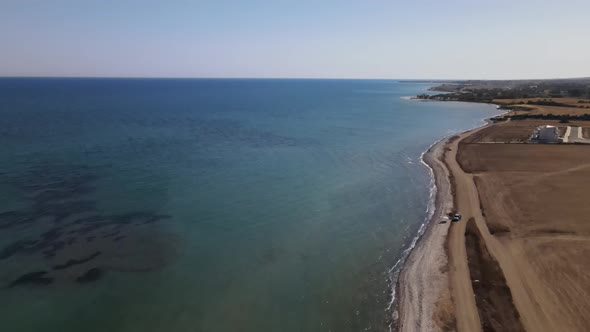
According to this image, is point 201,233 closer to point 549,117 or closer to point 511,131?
point 511,131

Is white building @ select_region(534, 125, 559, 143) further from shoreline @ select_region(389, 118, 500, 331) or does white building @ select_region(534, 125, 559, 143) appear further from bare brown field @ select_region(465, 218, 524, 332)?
bare brown field @ select_region(465, 218, 524, 332)

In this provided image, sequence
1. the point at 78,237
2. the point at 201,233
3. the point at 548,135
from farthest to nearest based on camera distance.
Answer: the point at 548,135 → the point at 201,233 → the point at 78,237

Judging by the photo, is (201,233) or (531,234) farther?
(201,233)

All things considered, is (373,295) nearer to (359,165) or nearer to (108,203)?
(108,203)

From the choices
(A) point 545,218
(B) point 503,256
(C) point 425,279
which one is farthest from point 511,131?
(C) point 425,279

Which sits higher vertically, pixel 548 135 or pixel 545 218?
pixel 548 135

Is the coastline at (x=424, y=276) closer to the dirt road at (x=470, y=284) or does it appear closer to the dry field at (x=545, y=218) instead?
the dirt road at (x=470, y=284)

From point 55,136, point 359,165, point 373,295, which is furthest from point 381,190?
point 55,136
